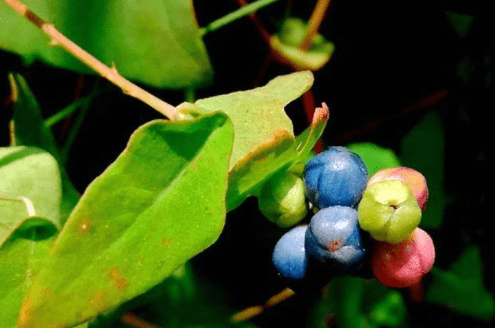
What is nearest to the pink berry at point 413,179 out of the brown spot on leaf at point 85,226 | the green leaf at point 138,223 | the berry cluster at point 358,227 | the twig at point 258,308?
the berry cluster at point 358,227

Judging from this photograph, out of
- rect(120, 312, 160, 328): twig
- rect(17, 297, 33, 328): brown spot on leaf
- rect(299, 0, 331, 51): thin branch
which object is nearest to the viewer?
rect(17, 297, 33, 328): brown spot on leaf

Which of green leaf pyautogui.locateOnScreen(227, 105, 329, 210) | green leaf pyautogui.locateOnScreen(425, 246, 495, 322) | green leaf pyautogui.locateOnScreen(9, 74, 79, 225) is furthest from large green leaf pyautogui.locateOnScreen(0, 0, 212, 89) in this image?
green leaf pyautogui.locateOnScreen(425, 246, 495, 322)

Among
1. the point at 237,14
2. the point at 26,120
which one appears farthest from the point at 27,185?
the point at 237,14

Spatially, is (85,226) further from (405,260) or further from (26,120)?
(26,120)

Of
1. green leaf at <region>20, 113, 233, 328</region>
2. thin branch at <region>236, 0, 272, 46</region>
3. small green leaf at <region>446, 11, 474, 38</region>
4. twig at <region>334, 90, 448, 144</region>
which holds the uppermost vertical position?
green leaf at <region>20, 113, 233, 328</region>

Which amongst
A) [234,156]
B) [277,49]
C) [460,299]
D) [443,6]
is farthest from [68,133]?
[460,299]

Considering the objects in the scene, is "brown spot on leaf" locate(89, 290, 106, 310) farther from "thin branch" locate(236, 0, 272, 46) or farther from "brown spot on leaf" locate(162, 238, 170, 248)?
"thin branch" locate(236, 0, 272, 46)
